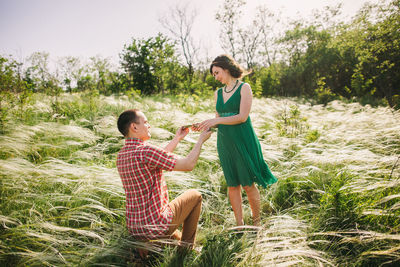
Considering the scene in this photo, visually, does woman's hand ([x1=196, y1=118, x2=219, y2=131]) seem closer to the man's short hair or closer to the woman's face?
the woman's face

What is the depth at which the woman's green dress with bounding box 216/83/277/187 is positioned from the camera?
1.77 m

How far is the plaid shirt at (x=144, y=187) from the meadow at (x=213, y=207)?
0.40 feet

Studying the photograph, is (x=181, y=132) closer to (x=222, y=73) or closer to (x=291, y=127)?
(x=222, y=73)

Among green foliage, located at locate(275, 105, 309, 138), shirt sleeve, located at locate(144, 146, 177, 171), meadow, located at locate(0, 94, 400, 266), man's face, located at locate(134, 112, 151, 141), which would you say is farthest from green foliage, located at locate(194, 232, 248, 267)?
green foliage, located at locate(275, 105, 309, 138)

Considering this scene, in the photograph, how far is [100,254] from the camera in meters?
1.30

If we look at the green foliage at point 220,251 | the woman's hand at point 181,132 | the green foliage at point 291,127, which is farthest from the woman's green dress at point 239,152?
the green foliage at point 291,127

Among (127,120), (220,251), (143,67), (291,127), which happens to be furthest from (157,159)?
(143,67)

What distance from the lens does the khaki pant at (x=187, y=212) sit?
152 centimetres

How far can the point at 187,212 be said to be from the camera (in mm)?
1596

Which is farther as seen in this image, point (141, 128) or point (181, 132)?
point (181, 132)

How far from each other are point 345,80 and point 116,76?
15.8 meters

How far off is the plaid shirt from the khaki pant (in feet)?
0.38

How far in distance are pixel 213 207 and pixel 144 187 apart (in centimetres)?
110

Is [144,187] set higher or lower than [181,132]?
lower
